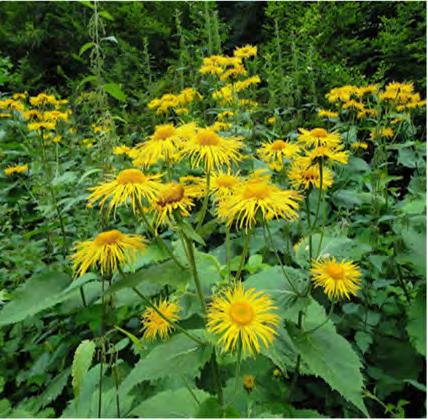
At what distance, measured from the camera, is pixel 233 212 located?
0.88 m

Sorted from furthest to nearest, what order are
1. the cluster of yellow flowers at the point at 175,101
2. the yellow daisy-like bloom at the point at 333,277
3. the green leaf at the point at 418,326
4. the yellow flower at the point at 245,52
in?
1. the cluster of yellow flowers at the point at 175,101
2. the yellow flower at the point at 245,52
3. the green leaf at the point at 418,326
4. the yellow daisy-like bloom at the point at 333,277

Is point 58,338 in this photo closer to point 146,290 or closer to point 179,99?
point 146,290

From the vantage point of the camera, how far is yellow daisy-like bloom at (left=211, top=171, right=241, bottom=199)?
98 cm

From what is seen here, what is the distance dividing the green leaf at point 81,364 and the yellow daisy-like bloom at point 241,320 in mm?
245

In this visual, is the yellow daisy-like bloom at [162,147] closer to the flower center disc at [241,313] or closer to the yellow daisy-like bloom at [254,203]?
the yellow daisy-like bloom at [254,203]

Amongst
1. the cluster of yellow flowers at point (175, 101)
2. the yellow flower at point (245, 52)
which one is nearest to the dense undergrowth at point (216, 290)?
the yellow flower at point (245, 52)

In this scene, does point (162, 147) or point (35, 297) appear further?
point (35, 297)

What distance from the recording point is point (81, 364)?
3.04 ft

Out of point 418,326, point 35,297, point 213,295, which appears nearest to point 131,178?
point 213,295

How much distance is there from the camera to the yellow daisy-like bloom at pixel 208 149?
927mm

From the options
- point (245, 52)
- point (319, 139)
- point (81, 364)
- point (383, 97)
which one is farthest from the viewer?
point (245, 52)

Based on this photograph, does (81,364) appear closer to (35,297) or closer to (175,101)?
(35,297)

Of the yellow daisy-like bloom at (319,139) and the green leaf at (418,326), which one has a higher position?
the yellow daisy-like bloom at (319,139)

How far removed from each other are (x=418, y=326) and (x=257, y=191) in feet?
2.33
